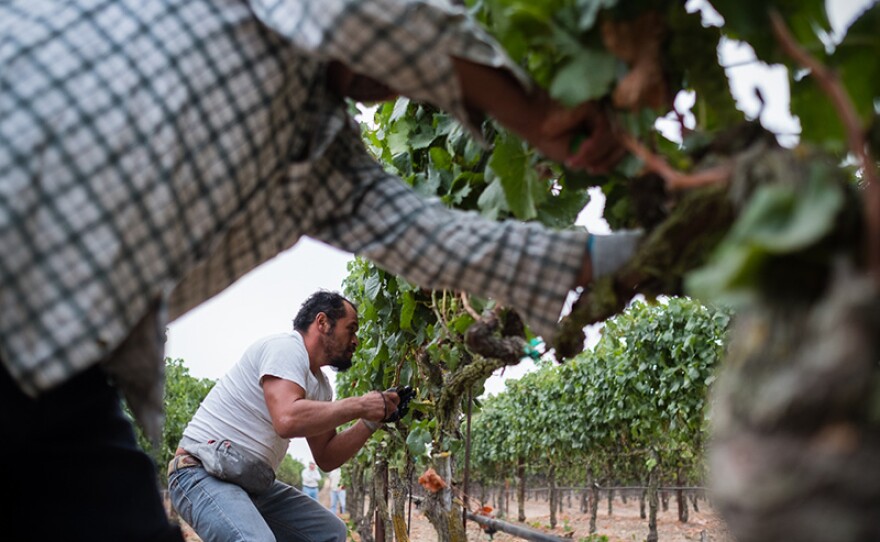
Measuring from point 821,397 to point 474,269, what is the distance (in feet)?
2.78

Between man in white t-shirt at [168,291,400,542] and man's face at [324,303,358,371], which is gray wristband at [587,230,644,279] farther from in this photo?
man's face at [324,303,358,371]

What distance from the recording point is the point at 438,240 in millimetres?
1605

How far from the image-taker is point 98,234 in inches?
49.8

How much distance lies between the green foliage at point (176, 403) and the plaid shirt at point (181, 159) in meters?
18.5

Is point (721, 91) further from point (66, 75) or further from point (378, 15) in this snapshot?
point (66, 75)

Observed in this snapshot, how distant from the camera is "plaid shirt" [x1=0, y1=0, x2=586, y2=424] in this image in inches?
48.6

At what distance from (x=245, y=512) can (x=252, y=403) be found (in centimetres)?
48

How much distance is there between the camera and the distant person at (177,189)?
48.9 inches

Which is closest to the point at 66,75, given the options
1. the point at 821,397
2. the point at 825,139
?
the point at 821,397

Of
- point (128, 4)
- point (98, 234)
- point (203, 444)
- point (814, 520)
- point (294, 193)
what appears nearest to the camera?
point (814, 520)

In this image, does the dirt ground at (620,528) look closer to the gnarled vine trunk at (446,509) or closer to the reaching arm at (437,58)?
the gnarled vine trunk at (446,509)

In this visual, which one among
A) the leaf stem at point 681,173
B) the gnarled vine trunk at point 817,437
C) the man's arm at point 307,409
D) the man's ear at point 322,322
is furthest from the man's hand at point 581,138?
the man's ear at point 322,322

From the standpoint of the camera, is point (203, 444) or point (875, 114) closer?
point (875, 114)

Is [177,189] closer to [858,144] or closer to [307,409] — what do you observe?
[858,144]
